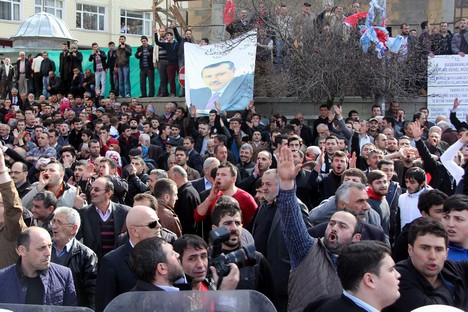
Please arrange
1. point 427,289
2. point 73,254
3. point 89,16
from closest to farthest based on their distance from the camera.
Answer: point 427,289 < point 73,254 < point 89,16

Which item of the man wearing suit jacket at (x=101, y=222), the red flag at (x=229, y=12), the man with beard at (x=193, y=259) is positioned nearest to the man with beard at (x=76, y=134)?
the red flag at (x=229, y=12)

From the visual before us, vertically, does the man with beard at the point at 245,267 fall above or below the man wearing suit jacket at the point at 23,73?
below

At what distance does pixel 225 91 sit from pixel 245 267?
1143cm

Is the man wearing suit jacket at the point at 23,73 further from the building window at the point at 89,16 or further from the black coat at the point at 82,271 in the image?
the building window at the point at 89,16

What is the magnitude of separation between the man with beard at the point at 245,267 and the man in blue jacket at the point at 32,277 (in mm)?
1190

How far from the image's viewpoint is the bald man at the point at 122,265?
498cm

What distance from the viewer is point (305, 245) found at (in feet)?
15.6

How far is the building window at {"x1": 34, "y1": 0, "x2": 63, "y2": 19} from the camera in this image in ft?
144

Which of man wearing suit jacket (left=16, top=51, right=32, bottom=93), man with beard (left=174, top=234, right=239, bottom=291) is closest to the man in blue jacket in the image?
man with beard (left=174, top=234, right=239, bottom=291)

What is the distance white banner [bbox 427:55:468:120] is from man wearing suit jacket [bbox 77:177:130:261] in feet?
33.2

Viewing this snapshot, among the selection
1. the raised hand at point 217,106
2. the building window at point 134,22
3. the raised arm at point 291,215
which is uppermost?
the building window at point 134,22

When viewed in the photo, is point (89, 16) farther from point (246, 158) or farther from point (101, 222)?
point (101, 222)

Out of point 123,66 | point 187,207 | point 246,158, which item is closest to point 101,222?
point 187,207

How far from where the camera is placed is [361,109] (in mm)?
16172
